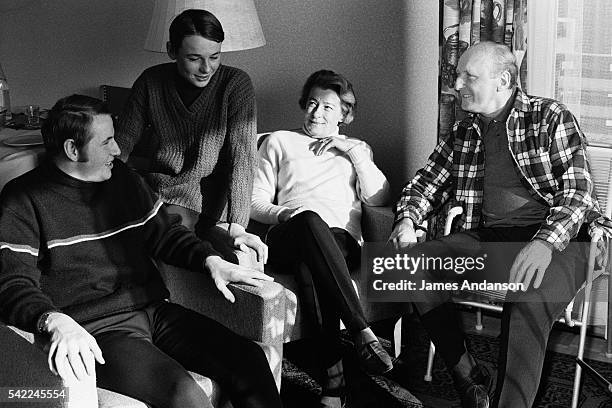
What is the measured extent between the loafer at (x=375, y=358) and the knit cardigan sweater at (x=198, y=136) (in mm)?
666

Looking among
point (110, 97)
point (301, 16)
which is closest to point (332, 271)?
point (301, 16)

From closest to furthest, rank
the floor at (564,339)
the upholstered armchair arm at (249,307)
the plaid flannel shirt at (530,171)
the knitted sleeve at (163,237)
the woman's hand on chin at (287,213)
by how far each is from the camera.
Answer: the upholstered armchair arm at (249,307)
the knitted sleeve at (163,237)
the plaid flannel shirt at (530,171)
the woman's hand on chin at (287,213)
the floor at (564,339)

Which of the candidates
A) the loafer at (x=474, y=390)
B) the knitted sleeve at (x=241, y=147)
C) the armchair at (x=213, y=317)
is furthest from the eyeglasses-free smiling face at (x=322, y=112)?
the loafer at (x=474, y=390)

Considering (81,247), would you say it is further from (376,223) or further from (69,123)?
(376,223)

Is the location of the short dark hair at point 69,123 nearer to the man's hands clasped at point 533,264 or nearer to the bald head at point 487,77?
the bald head at point 487,77

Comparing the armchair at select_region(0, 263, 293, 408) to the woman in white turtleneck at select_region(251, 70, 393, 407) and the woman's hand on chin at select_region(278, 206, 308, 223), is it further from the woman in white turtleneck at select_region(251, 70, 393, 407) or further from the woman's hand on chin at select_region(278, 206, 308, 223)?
the woman's hand on chin at select_region(278, 206, 308, 223)

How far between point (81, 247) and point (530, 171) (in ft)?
4.84

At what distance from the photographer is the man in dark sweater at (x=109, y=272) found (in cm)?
216

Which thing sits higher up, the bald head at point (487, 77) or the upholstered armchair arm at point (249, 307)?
the bald head at point (487, 77)

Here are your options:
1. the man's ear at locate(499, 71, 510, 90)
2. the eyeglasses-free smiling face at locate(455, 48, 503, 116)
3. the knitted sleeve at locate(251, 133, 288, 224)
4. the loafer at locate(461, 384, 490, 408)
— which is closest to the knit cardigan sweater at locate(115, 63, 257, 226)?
the knitted sleeve at locate(251, 133, 288, 224)

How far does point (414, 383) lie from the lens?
122 inches

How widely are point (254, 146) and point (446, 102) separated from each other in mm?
850

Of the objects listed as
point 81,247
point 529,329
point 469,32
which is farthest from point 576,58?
point 81,247

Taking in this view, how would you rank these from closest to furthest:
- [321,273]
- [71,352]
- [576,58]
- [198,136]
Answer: [71,352] → [321,273] → [198,136] → [576,58]
